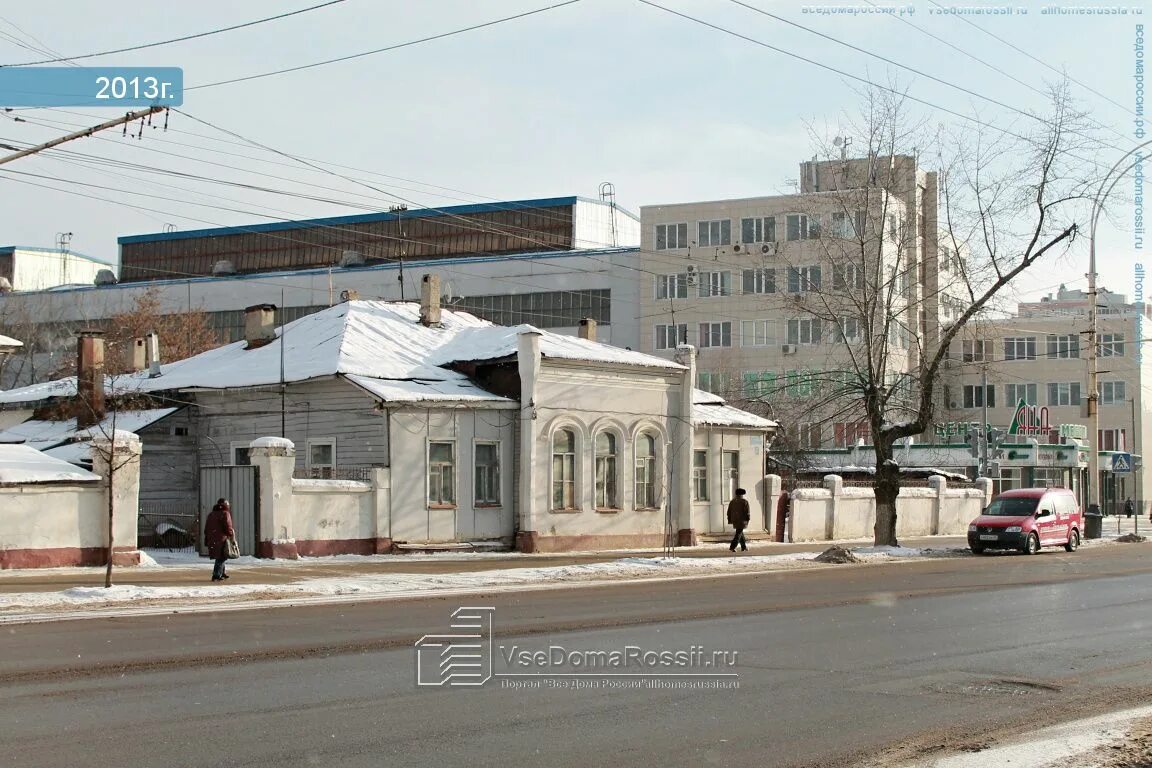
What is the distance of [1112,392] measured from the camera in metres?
93.8

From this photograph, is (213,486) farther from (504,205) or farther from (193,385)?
(504,205)

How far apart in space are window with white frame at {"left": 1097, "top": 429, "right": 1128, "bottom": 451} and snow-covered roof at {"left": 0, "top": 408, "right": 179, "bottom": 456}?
75730mm

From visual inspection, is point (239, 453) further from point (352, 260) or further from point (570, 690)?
point (352, 260)

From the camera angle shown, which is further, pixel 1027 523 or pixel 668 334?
pixel 668 334

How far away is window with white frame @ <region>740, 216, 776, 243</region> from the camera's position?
8106 centimetres

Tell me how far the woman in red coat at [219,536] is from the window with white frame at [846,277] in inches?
732

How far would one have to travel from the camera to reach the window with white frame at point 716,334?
82.8 metres

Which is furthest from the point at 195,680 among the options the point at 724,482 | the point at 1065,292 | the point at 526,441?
the point at 1065,292

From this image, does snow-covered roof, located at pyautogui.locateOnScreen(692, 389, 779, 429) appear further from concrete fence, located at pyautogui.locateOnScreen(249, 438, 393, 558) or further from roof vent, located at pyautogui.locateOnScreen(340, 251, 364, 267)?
roof vent, located at pyautogui.locateOnScreen(340, 251, 364, 267)

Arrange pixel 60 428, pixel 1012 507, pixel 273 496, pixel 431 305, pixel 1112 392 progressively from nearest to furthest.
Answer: pixel 273 496, pixel 60 428, pixel 1012 507, pixel 431 305, pixel 1112 392

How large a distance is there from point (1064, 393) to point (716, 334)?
27389mm

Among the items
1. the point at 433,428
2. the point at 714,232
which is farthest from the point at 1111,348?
the point at 433,428

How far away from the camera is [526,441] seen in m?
33.5

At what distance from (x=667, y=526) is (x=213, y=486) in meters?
13.1
